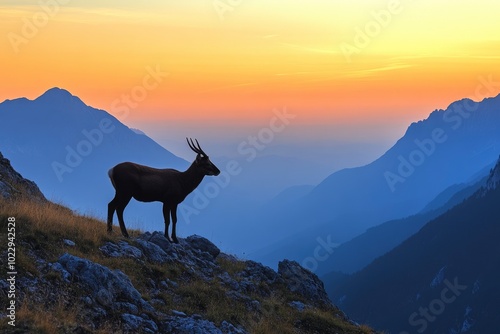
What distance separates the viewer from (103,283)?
15.4 m

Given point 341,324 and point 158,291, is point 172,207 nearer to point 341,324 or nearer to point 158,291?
point 158,291

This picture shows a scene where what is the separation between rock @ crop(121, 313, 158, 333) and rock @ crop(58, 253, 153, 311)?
1.89 feet

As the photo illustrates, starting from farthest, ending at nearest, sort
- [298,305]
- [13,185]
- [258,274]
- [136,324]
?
[13,185]
[258,274]
[298,305]
[136,324]

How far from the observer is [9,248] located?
15.2 m

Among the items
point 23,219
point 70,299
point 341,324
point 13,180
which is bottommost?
point 341,324

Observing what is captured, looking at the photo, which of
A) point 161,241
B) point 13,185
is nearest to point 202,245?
point 161,241

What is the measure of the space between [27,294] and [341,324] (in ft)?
40.8

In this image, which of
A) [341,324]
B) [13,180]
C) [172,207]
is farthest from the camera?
[13,180]

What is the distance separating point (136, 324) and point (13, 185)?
49.4 feet

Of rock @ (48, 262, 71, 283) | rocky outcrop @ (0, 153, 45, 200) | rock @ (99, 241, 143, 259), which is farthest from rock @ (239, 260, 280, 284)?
rocky outcrop @ (0, 153, 45, 200)

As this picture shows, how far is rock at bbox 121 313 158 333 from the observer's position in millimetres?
14305

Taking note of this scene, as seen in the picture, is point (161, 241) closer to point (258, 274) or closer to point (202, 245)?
point (202, 245)

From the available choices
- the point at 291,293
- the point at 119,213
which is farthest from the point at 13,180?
the point at 291,293

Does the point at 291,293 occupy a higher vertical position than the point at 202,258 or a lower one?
lower
